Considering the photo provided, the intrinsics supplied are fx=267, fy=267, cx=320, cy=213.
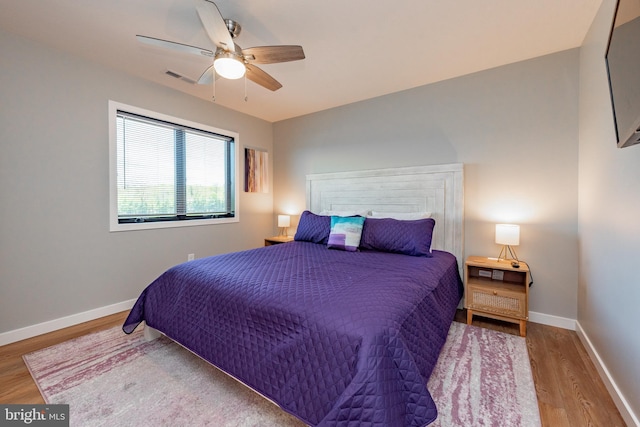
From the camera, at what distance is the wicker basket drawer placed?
228 cm

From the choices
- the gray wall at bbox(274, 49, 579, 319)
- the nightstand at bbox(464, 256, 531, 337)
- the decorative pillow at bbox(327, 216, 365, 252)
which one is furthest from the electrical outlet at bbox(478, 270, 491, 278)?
the decorative pillow at bbox(327, 216, 365, 252)

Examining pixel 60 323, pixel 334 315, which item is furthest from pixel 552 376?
pixel 60 323

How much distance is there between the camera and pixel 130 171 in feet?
9.53

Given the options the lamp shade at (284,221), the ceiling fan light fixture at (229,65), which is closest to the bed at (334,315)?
the lamp shade at (284,221)

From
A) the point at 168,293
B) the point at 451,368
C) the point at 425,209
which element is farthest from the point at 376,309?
the point at 425,209

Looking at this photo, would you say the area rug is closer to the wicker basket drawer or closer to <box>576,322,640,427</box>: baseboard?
the wicker basket drawer

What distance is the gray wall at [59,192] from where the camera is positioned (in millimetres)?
2197

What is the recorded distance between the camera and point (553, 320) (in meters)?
2.48

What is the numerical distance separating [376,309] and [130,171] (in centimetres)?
298

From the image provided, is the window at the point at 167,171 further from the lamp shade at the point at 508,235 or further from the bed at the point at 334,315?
the lamp shade at the point at 508,235

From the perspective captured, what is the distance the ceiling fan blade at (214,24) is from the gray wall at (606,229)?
2365 millimetres

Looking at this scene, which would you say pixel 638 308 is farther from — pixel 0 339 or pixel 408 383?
pixel 0 339

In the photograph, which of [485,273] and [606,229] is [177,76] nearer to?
[485,273]

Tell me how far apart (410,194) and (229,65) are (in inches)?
89.5
